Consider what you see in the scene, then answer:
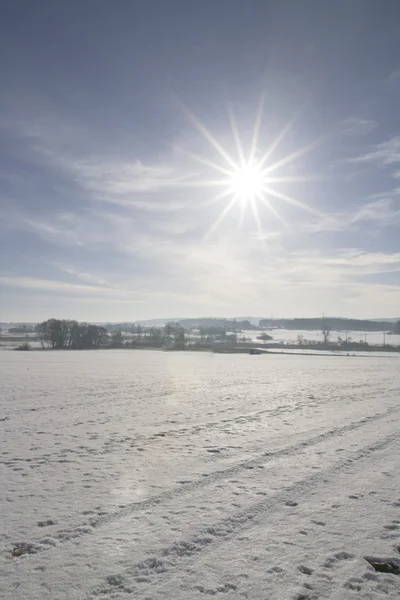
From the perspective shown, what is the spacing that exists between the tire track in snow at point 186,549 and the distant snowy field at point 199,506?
2cm

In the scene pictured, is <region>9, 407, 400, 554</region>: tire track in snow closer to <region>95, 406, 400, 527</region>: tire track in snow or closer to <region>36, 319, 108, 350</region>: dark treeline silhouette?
<region>95, 406, 400, 527</region>: tire track in snow

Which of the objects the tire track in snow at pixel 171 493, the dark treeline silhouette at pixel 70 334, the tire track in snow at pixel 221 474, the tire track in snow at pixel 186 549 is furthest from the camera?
the dark treeline silhouette at pixel 70 334

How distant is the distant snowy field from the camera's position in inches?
192

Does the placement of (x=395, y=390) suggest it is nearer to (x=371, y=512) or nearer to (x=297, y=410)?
(x=297, y=410)

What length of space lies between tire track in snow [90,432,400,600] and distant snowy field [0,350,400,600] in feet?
0.07

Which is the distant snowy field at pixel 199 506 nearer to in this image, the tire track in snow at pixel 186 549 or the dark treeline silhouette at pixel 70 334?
the tire track in snow at pixel 186 549

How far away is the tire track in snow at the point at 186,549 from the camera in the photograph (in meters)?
4.79

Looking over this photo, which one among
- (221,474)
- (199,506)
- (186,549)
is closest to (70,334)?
(221,474)

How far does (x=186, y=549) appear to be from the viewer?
555cm

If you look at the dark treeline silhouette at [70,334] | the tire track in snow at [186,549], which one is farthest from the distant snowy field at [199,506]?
the dark treeline silhouette at [70,334]

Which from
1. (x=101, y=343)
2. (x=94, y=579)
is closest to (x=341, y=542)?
(x=94, y=579)

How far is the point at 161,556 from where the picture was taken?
538 centimetres

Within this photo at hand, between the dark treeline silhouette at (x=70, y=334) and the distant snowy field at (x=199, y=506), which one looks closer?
the distant snowy field at (x=199, y=506)

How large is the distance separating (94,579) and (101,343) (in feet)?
382
